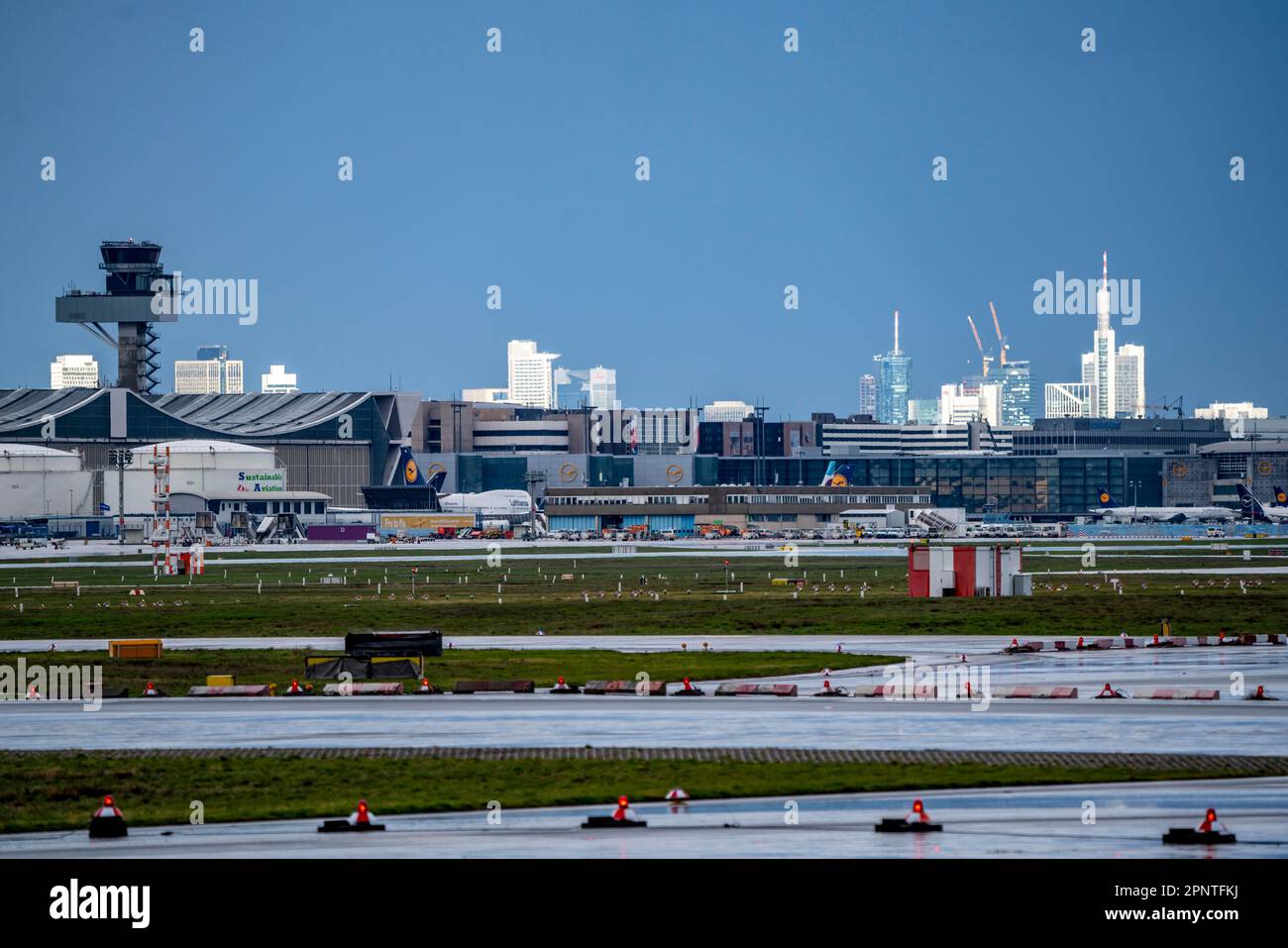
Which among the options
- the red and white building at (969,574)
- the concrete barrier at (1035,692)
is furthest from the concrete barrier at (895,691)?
the red and white building at (969,574)

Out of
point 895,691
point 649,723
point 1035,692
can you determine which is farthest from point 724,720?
point 1035,692

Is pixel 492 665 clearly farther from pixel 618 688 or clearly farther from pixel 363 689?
pixel 618 688

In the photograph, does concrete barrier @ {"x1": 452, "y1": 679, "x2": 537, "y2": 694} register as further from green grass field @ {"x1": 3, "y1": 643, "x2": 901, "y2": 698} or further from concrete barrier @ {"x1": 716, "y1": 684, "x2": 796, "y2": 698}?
concrete barrier @ {"x1": 716, "y1": 684, "x2": 796, "y2": 698}

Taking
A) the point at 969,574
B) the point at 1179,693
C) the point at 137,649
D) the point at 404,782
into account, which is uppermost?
the point at 969,574

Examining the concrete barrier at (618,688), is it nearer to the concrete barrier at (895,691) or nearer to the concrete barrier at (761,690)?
the concrete barrier at (761,690)
